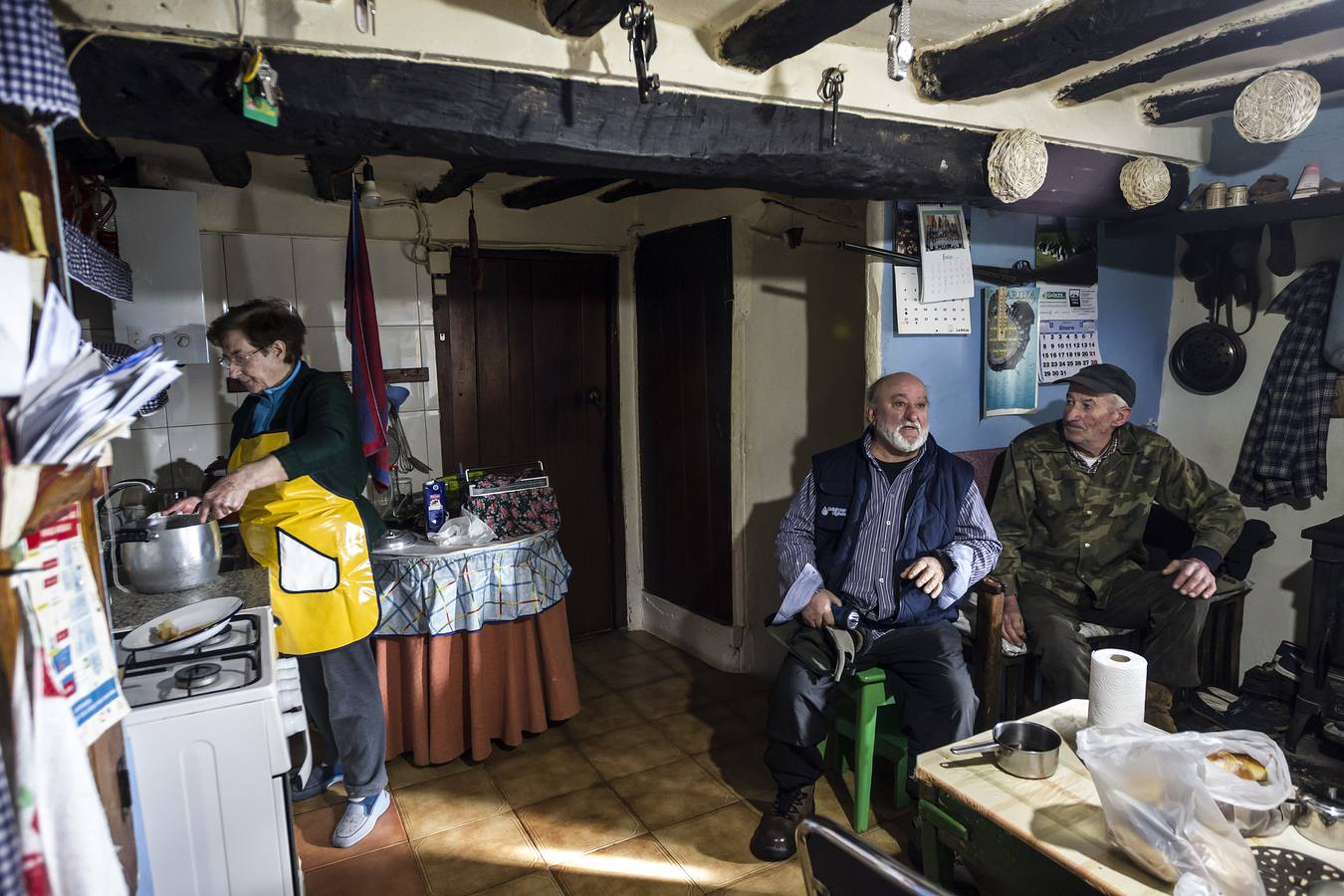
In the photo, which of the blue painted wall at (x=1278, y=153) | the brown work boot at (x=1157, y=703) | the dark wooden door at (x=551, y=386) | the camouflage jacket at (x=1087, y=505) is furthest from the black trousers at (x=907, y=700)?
the blue painted wall at (x=1278, y=153)

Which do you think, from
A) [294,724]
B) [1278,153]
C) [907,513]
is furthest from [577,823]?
[1278,153]

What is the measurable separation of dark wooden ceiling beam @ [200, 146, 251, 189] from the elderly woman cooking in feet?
A: 1.62

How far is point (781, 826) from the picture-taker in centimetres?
219

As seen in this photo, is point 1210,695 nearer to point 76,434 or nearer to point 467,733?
point 467,733

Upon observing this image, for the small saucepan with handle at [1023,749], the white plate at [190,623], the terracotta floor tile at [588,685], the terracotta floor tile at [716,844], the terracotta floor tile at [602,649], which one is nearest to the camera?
the small saucepan with handle at [1023,749]

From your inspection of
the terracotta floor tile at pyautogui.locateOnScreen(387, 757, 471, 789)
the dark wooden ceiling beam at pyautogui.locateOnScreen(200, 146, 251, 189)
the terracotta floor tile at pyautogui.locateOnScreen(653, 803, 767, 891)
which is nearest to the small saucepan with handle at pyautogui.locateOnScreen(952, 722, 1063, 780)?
the terracotta floor tile at pyautogui.locateOnScreen(653, 803, 767, 891)

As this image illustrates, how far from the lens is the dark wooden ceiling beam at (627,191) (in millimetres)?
3283

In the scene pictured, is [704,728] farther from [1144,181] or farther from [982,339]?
[1144,181]

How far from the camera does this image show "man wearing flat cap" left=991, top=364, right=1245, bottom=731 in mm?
2402

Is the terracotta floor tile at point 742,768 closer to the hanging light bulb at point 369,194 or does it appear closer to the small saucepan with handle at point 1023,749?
the small saucepan with handle at point 1023,749

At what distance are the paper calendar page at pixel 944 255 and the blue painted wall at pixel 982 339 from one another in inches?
3.5

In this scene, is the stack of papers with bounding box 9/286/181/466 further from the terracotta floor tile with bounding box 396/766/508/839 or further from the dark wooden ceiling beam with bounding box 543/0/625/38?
the terracotta floor tile with bounding box 396/766/508/839

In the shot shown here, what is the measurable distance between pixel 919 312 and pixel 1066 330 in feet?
2.24

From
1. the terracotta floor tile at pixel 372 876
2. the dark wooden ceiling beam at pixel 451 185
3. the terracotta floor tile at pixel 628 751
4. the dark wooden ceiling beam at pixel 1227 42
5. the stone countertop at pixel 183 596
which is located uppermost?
the dark wooden ceiling beam at pixel 1227 42
